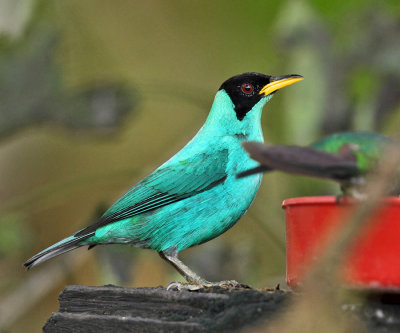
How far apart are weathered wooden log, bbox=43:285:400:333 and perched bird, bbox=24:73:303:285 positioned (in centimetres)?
76

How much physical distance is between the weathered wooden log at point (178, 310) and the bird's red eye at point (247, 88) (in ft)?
4.87

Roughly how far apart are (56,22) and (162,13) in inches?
87.1

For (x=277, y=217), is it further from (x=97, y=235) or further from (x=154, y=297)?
(x=154, y=297)

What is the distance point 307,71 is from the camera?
312 cm

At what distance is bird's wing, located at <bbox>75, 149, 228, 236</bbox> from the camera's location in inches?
105

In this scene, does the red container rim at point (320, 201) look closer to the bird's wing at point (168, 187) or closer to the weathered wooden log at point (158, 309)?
the weathered wooden log at point (158, 309)

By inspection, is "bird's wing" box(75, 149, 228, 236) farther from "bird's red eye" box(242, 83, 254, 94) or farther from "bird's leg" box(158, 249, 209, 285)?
"bird's red eye" box(242, 83, 254, 94)

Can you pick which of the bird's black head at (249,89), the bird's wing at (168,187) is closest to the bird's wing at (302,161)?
the bird's wing at (168,187)

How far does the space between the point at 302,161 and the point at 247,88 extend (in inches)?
79.8

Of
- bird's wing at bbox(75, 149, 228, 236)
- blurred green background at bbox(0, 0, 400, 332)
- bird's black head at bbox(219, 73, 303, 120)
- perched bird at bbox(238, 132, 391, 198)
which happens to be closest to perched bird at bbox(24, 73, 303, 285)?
bird's wing at bbox(75, 149, 228, 236)

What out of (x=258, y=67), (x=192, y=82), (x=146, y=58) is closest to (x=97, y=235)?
(x=258, y=67)

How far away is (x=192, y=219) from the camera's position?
261 cm

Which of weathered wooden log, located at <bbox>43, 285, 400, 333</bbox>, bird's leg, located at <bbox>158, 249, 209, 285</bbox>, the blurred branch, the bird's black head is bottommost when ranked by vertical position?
bird's leg, located at <bbox>158, 249, 209, 285</bbox>

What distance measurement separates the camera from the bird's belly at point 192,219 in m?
2.60
